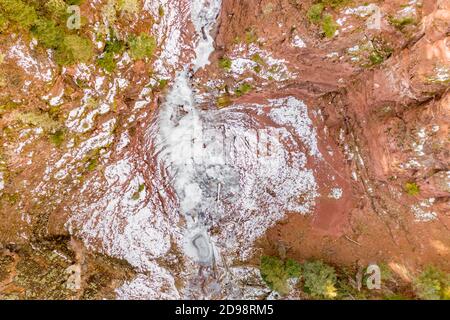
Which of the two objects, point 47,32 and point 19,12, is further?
point 47,32

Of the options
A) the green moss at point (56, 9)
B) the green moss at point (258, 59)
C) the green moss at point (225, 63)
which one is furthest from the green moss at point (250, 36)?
the green moss at point (56, 9)

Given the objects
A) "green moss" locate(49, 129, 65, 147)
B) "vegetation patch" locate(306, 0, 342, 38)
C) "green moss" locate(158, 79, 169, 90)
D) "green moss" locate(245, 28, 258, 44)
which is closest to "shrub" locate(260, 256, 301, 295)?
"green moss" locate(158, 79, 169, 90)

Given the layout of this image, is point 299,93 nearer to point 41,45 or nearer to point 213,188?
point 213,188

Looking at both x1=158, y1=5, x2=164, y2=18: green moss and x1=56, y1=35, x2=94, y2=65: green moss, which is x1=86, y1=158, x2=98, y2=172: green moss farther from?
x1=158, y1=5, x2=164, y2=18: green moss

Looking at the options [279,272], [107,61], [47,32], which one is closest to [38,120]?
[47,32]

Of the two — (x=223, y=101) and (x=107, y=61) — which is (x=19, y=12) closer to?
(x=107, y=61)
